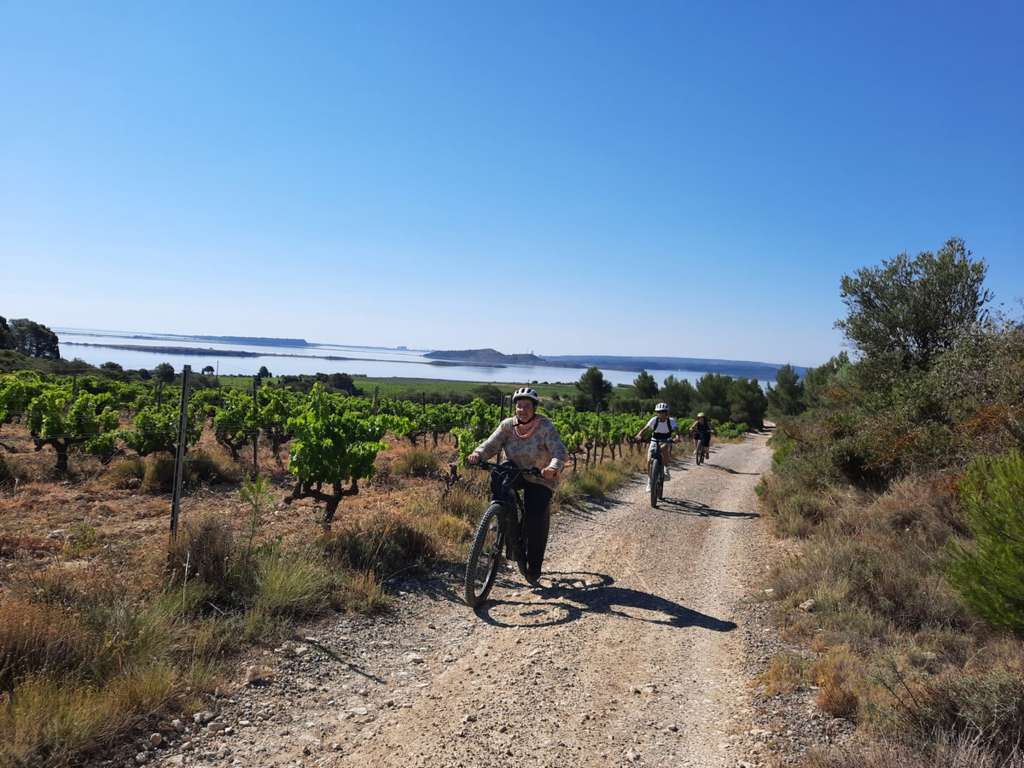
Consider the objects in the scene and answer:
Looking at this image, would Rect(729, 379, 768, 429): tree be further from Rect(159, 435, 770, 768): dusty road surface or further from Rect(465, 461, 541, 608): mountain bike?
Rect(465, 461, 541, 608): mountain bike

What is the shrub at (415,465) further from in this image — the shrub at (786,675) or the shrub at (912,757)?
the shrub at (912,757)

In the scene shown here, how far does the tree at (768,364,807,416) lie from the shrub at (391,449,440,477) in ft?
208

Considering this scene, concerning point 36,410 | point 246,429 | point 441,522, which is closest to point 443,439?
point 246,429

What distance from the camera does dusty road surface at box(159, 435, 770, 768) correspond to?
354 centimetres

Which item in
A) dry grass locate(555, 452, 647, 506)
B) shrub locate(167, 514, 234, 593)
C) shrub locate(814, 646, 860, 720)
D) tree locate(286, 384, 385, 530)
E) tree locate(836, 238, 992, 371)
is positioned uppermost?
tree locate(836, 238, 992, 371)

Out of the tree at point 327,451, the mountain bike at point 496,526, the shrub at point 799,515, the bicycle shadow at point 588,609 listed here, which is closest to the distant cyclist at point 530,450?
the mountain bike at point 496,526

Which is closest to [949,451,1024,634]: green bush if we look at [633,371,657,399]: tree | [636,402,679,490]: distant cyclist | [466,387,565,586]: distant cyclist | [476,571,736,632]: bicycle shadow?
[476,571,736,632]: bicycle shadow

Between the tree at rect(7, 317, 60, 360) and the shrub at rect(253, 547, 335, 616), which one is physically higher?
the tree at rect(7, 317, 60, 360)

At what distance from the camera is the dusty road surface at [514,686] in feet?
11.6

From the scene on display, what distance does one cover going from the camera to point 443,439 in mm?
30062

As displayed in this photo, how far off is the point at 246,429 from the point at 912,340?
2026 cm

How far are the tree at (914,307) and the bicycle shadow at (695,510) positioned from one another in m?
8.86

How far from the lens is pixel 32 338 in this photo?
75125 mm

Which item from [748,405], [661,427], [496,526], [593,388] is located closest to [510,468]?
[496,526]
